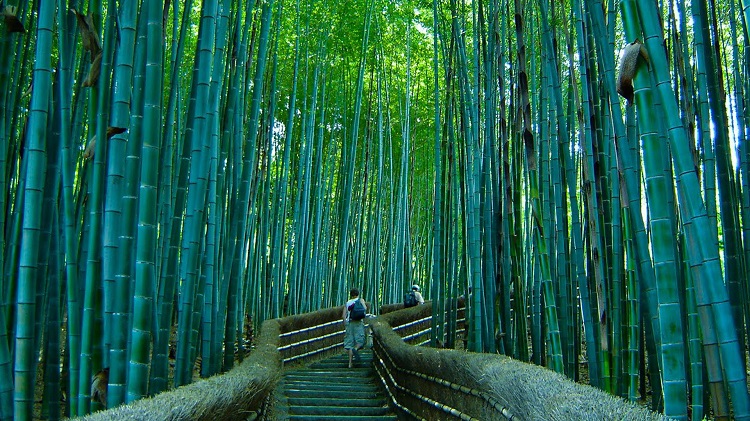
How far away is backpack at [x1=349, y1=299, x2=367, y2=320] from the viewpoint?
22.9 feet

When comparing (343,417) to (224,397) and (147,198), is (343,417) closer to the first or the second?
(224,397)

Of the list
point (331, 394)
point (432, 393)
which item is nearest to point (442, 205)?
point (331, 394)

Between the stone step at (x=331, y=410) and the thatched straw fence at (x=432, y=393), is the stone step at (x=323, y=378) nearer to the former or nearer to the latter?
the thatched straw fence at (x=432, y=393)

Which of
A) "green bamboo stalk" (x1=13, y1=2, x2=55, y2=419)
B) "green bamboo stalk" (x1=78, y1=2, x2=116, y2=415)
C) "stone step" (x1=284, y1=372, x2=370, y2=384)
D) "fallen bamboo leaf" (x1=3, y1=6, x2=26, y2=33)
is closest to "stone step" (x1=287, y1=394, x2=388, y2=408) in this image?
"stone step" (x1=284, y1=372, x2=370, y2=384)

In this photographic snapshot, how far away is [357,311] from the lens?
698 cm

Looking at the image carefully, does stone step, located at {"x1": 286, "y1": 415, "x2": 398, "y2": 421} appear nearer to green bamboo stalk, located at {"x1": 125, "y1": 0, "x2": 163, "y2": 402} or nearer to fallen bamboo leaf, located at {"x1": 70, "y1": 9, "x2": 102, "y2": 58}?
green bamboo stalk, located at {"x1": 125, "y1": 0, "x2": 163, "y2": 402}

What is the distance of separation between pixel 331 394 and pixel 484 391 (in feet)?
9.22

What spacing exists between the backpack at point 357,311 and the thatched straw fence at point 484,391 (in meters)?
1.44

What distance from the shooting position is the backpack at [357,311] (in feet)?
22.9

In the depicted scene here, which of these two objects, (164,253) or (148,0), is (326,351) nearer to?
(164,253)

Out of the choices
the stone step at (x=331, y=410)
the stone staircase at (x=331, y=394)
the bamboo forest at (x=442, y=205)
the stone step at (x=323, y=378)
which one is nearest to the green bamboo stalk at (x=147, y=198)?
the bamboo forest at (x=442, y=205)

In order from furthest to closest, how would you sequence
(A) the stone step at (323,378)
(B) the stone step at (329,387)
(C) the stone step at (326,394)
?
(A) the stone step at (323,378) < (B) the stone step at (329,387) < (C) the stone step at (326,394)

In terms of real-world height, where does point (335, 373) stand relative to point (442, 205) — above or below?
below

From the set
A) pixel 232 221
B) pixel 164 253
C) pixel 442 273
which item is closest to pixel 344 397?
pixel 442 273
